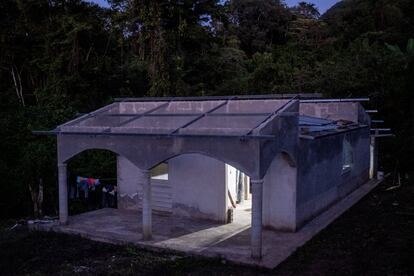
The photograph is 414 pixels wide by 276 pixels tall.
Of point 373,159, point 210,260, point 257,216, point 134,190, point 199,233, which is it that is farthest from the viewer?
point 373,159

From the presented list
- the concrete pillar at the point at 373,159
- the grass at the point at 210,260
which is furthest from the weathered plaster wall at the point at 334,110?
the grass at the point at 210,260

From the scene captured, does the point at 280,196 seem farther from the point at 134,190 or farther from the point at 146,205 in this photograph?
the point at 134,190

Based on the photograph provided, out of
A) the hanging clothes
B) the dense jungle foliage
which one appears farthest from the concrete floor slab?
the dense jungle foliage

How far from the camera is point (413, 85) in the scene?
23078mm

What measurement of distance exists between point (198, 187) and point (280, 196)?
8.30 feet

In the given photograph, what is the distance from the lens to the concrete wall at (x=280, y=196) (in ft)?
35.2

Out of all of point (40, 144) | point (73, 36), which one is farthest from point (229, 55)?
point (40, 144)

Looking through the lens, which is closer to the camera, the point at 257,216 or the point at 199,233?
the point at 257,216

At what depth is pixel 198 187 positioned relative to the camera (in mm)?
12164

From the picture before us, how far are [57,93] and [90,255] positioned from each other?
14447mm

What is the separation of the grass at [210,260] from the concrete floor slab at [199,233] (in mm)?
250

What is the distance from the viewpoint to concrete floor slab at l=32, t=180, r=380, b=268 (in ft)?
30.4

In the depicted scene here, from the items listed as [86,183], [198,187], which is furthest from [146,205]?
[86,183]

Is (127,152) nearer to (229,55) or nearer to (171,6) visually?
(171,6)
